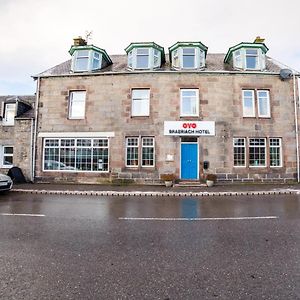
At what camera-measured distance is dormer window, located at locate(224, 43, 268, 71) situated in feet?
62.7

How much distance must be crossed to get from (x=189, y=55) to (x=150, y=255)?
682 inches

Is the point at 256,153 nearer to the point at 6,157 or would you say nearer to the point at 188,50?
the point at 188,50

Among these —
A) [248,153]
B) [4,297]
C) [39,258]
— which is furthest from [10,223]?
[248,153]

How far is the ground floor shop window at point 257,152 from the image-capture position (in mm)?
18203

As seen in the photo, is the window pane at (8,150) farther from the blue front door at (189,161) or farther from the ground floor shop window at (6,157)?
the blue front door at (189,161)

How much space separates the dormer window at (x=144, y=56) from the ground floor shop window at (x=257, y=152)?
26.6 feet

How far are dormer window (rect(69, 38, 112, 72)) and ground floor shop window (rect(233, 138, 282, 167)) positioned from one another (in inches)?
459

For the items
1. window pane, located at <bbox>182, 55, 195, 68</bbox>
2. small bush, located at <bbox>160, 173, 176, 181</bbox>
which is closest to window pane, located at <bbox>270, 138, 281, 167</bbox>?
small bush, located at <bbox>160, 173, 176, 181</bbox>

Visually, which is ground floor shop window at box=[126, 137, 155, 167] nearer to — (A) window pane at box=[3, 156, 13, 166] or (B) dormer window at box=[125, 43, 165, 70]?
(B) dormer window at box=[125, 43, 165, 70]

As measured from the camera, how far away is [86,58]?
19.8 m

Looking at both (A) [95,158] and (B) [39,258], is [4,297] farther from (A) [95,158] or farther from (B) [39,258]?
(A) [95,158]

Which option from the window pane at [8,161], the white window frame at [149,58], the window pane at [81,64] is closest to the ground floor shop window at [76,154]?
the window pane at [8,161]

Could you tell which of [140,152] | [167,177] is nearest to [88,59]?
[140,152]

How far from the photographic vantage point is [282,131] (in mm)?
18375
